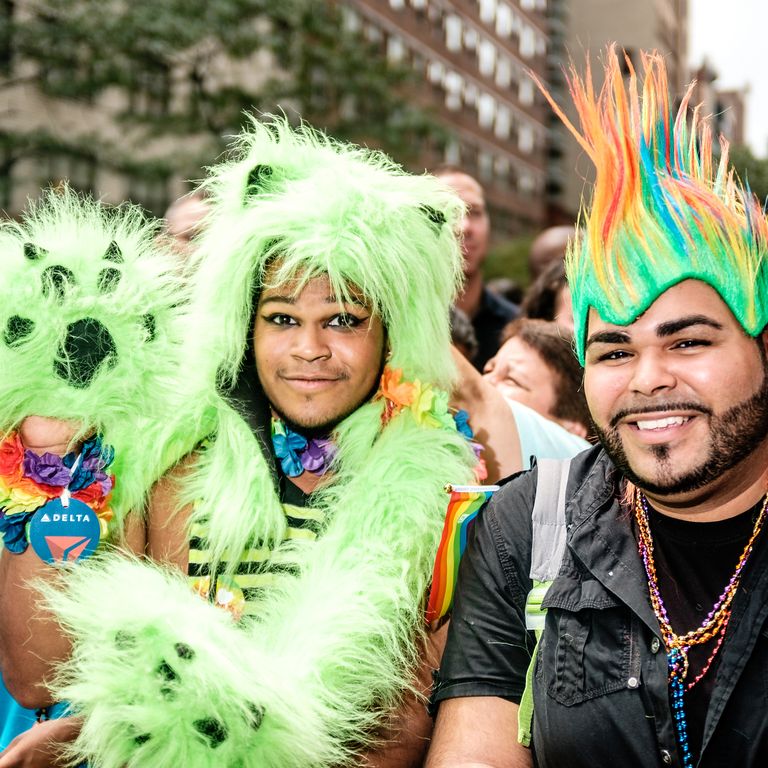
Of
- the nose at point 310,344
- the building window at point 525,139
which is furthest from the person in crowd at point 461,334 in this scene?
the building window at point 525,139

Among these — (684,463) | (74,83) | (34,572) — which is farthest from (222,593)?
(74,83)

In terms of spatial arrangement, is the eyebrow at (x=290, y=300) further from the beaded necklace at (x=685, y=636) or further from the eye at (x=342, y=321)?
the beaded necklace at (x=685, y=636)

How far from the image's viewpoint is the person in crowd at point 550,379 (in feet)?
11.0

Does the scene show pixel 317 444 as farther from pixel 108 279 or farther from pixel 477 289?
pixel 477 289

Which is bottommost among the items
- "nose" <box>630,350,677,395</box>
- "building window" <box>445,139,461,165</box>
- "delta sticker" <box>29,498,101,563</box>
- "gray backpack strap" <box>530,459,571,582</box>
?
"delta sticker" <box>29,498,101,563</box>

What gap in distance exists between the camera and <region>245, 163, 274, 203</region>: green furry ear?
7.89 ft

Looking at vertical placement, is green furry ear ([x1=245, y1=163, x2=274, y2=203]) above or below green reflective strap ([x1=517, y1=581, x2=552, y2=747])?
above

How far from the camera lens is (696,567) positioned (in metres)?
1.83

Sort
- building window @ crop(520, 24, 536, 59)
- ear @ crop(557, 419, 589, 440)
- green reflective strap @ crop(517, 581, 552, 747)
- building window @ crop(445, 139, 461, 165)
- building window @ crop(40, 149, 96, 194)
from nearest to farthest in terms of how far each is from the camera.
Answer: green reflective strap @ crop(517, 581, 552, 747)
ear @ crop(557, 419, 589, 440)
building window @ crop(40, 149, 96, 194)
building window @ crop(445, 139, 461, 165)
building window @ crop(520, 24, 536, 59)

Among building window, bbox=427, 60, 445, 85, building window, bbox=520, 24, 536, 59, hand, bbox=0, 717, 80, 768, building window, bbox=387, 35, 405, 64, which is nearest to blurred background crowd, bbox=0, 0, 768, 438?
hand, bbox=0, 717, 80, 768

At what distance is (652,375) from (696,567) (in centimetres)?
40

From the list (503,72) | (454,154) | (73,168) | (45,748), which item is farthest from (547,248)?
(503,72)

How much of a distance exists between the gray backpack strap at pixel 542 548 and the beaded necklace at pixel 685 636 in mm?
200

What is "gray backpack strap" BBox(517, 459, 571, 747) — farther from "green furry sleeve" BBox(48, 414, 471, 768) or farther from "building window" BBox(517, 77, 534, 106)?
"building window" BBox(517, 77, 534, 106)
